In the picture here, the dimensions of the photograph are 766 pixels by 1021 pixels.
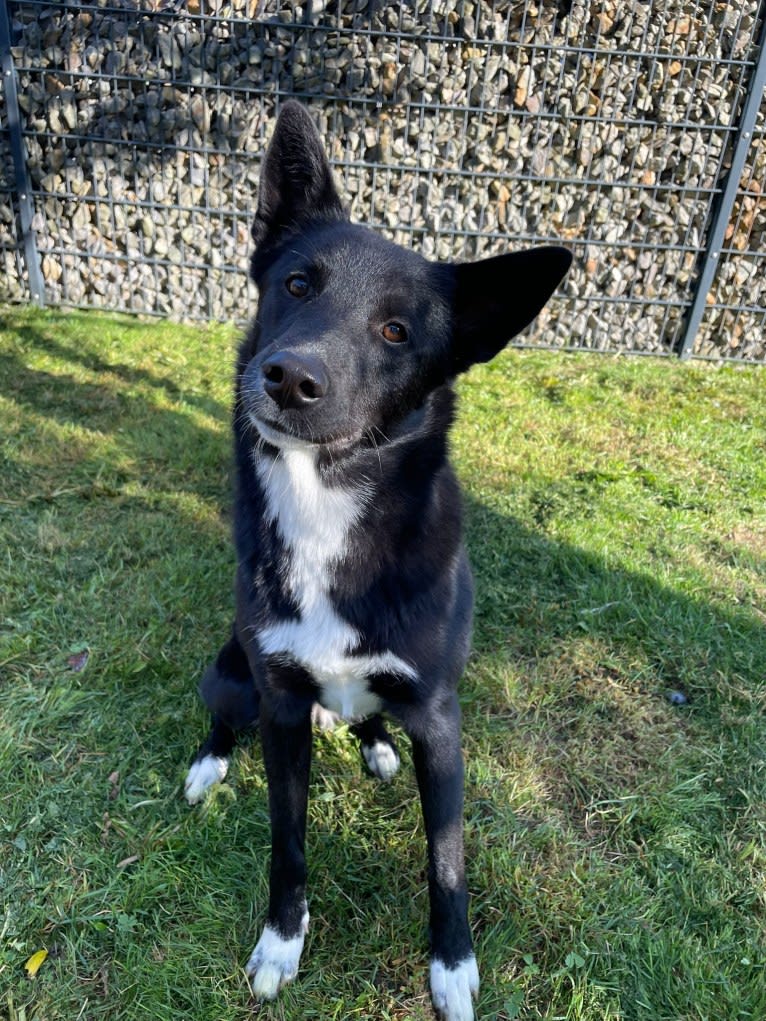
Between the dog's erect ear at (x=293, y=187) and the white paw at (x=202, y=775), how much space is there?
146 centimetres

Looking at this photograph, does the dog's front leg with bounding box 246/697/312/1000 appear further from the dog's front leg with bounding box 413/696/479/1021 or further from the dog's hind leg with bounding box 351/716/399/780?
the dog's hind leg with bounding box 351/716/399/780

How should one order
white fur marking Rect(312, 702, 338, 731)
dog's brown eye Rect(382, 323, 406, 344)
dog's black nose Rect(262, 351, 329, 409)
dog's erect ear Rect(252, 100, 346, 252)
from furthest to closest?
white fur marking Rect(312, 702, 338, 731) < dog's erect ear Rect(252, 100, 346, 252) < dog's brown eye Rect(382, 323, 406, 344) < dog's black nose Rect(262, 351, 329, 409)

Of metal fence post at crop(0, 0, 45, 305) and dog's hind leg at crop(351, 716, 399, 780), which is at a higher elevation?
metal fence post at crop(0, 0, 45, 305)

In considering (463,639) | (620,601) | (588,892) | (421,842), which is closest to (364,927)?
(421,842)

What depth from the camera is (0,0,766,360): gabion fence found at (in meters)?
4.97

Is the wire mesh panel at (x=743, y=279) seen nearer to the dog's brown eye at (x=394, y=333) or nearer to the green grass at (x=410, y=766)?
the green grass at (x=410, y=766)

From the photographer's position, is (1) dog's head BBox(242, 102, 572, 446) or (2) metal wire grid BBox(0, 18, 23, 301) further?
(2) metal wire grid BBox(0, 18, 23, 301)

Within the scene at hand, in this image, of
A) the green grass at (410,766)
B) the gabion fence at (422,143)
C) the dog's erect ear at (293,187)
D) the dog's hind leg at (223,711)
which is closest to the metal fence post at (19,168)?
the gabion fence at (422,143)

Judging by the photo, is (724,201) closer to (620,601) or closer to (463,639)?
(620,601)

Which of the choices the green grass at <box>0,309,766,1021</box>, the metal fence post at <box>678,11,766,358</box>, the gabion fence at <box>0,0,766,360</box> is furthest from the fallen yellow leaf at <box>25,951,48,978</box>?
the metal fence post at <box>678,11,766,358</box>

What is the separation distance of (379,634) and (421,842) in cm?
72

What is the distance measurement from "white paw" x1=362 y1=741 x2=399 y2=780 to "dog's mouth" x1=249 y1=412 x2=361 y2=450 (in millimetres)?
1022

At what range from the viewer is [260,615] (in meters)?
1.67

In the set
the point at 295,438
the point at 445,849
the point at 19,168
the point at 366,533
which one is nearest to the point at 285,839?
the point at 445,849
